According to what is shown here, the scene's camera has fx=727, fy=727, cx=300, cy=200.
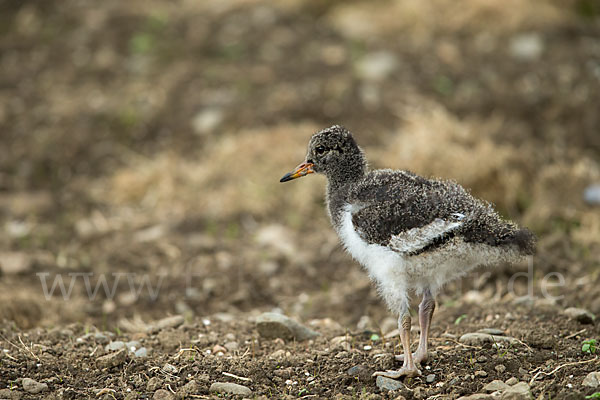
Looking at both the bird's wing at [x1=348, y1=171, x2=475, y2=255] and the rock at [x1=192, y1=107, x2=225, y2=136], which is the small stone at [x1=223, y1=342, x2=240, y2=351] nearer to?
the bird's wing at [x1=348, y1=171, x2=475, y2=255]

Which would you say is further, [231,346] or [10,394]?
[231,346]

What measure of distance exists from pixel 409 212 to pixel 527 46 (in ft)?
21.0

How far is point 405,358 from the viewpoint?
15.0 feet

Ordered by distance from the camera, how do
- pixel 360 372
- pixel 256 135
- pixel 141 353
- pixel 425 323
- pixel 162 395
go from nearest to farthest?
pixel 162 395, pixel 360 372, pixel 425 323, pixel 141 353, pixel 256 135

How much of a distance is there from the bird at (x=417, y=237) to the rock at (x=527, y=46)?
18.6ft

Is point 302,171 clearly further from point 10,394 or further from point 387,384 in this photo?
point 10,394

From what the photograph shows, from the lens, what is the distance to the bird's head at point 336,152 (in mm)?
5164

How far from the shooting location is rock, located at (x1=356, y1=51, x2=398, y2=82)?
9.91 metres

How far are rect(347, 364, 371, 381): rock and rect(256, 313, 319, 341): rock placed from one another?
77 centimetres

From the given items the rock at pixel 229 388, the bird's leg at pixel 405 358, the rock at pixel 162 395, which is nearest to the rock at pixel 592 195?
the bird's leg at pixel 405 358

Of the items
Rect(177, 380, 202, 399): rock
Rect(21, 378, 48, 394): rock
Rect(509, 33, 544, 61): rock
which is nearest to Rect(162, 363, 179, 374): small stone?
Rect(177, 380, 202, 399): rock

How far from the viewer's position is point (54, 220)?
8398 millimetres

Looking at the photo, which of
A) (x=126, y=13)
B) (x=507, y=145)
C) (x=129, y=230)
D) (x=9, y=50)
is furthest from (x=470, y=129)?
(x=9, y=50)

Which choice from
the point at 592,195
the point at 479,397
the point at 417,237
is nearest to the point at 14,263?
the point at 417,237
